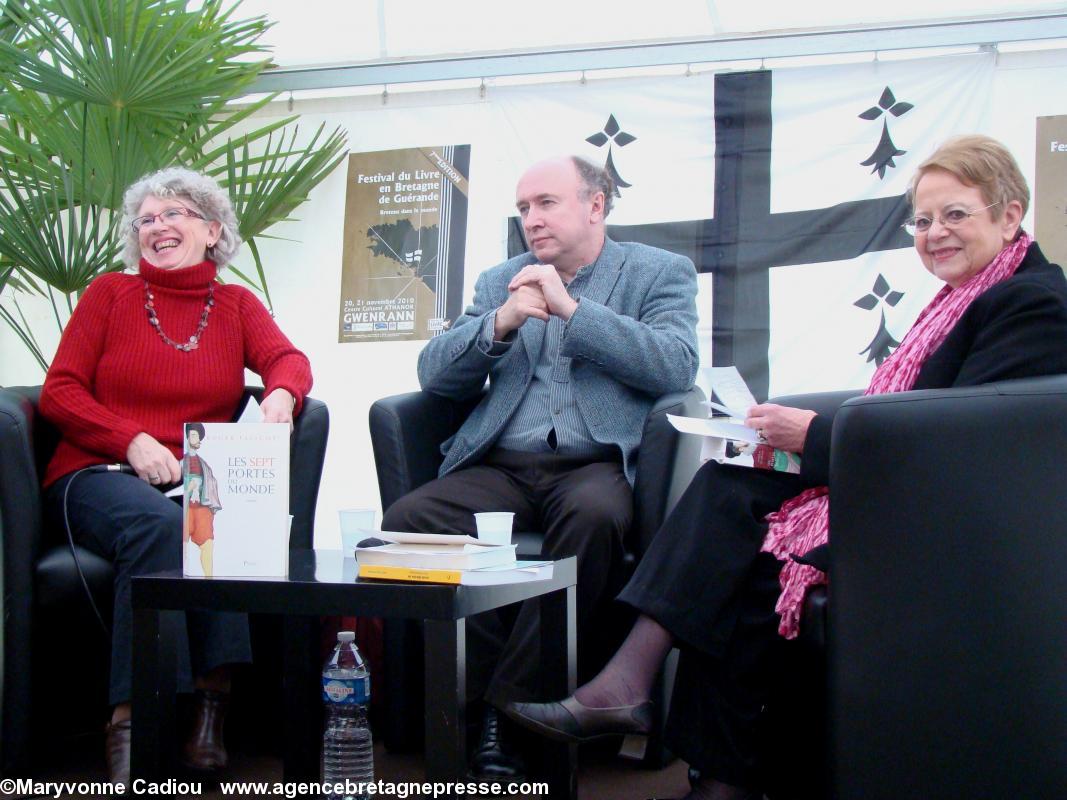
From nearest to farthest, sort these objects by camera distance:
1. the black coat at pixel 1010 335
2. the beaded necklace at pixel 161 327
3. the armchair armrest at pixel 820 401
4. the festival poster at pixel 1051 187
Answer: the black coat at pixel 1010 335 → the armchair armrest at pixel 820 401 → the beaded necklace at pixel 161 327 → the festival poster at pixel 1051 187

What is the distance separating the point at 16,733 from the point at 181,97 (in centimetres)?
195

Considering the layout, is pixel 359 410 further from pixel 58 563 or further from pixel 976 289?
pixel 976 289

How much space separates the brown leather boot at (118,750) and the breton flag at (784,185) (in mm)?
2080

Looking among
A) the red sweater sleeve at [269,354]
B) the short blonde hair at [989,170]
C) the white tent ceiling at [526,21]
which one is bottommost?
the red sweater sleeve at [269,354]

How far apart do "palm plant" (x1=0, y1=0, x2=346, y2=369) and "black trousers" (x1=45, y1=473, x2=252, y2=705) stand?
3.88ft

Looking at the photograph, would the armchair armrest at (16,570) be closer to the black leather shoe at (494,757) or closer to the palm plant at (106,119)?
the black leather shoe at (494,757)

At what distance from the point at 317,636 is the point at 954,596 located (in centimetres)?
106

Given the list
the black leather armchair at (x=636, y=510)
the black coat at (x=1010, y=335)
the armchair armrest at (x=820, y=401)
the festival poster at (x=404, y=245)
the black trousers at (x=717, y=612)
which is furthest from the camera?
the festival poster at (x=404, y=245)

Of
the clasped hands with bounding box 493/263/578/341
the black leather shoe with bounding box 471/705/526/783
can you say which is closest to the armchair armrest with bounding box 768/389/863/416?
the clasped hands with bounding box 493/263/578/341

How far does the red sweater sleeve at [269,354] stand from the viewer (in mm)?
2430

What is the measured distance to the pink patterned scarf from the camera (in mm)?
1680

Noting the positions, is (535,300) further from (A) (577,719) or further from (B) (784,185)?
(B) (784,185)

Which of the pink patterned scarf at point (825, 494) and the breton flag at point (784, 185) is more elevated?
the breton flag at point (784, 185)

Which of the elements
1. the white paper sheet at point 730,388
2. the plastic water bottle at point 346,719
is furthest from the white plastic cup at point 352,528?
the white paper sheet at point 730,388
